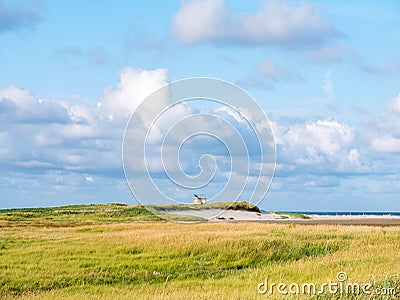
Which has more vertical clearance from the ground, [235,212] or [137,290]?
[235,212]

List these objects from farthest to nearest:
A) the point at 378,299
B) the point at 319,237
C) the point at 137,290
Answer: the point at 319,237 < the point at 137,290 < the point at 378,299

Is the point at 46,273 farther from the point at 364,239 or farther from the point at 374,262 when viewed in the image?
the point at 364,239

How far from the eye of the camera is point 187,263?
28.5m

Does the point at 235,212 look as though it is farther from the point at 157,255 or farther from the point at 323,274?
the point at 323,274

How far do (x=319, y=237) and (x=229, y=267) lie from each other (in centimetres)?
1021

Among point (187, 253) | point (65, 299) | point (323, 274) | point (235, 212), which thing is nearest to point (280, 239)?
point (187, 253)

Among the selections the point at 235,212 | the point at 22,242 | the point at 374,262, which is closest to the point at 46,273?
the point at 22,242

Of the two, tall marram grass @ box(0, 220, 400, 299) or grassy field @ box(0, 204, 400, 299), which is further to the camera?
tall marram grass @ box(0, 220, 400, 299)

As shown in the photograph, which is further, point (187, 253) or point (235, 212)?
point (235, 212)

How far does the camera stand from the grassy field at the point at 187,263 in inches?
850

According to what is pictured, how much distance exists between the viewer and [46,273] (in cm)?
2553

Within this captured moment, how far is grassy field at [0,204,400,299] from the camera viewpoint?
850 inches

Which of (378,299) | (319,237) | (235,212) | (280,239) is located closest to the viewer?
(378,299)

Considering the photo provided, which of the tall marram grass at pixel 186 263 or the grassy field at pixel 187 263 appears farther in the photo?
the tall marram grass at pixel 186 263
